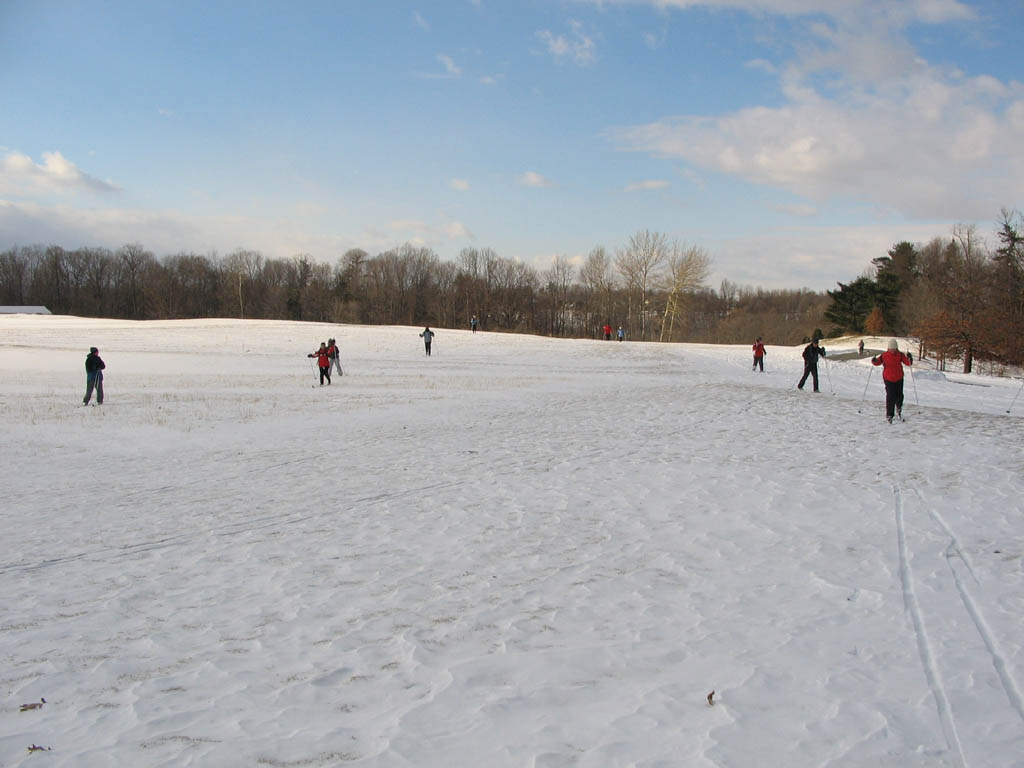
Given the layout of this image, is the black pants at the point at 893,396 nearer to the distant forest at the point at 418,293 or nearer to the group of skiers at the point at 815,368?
the group of skiers at the point at 815,368

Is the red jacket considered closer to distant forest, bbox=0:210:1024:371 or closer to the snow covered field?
the snow covered field

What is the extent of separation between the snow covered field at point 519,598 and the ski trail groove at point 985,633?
1.0 inches

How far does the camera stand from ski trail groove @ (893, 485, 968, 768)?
12.2 feet

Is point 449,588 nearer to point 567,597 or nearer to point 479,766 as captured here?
point 567,597

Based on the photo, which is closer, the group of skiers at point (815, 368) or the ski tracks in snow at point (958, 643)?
the ski tracks in snow at point (958, 643)

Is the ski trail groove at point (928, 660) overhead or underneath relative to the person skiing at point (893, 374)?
underneath

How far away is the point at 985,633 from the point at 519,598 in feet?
11.7

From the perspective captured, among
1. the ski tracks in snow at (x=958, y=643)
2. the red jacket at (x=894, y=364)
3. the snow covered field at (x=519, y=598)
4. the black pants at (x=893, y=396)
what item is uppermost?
the red jacket at (x=894, y=364)

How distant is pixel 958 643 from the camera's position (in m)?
4.91

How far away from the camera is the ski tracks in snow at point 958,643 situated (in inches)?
155

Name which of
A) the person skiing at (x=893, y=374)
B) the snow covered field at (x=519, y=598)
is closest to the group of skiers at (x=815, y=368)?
the person skiing at (x=893, y=374)

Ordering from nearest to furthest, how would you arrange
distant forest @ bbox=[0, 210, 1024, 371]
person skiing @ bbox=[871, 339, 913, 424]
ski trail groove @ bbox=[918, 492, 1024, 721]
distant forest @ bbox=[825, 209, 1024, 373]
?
ski trail groove @ bbox=[918, 492, 1024, 721] → person skiing @ bbox=[871, 339, 913, 424] → distant forest @ bbox=[825, 209, 1024, 373] → distant forest @ bbox=[0, 210, 1024, 371]

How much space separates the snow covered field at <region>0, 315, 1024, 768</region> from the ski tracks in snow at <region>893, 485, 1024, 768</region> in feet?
0.08

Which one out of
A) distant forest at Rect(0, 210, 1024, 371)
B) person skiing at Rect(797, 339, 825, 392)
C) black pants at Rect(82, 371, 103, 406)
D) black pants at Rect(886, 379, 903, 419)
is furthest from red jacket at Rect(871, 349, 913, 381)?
distant forest at Rect(0, 210, 1024, 371)
